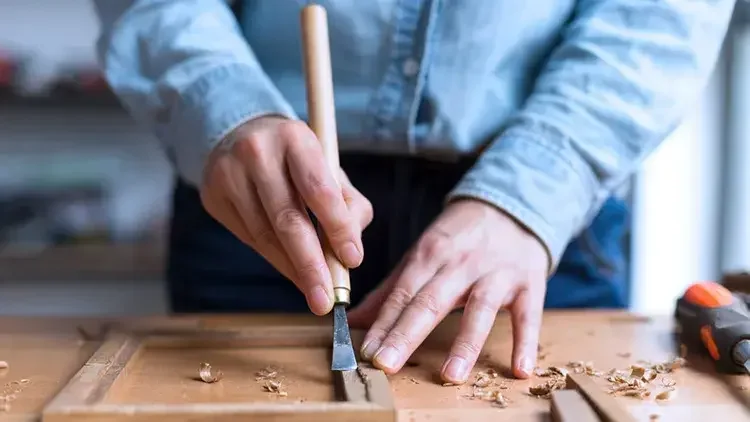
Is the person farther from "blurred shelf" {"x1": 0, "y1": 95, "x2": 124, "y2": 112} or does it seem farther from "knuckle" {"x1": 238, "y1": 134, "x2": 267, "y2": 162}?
"blurred shelf" {"x1": 0, "y1": 95, "x2": 124, "y2": 112}

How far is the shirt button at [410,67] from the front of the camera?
70 cm

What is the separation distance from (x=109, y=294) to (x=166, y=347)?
4.34ft

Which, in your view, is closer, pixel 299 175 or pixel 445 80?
pixel 299 175

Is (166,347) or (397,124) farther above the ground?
(397,124)

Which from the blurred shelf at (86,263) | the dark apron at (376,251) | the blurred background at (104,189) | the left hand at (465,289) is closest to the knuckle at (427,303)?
the left hand at (465,289)

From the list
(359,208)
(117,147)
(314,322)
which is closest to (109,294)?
(117,147)

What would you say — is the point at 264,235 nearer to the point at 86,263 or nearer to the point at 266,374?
the point at 266,374

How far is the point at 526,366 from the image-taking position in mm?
521

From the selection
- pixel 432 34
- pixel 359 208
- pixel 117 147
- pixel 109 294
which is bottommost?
pixel 109 294

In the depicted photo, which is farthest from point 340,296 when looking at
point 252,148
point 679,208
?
point 679,208

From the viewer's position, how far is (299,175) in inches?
20.6

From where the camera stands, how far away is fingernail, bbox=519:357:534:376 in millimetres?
517

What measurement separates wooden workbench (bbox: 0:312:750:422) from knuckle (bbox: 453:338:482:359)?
2cm

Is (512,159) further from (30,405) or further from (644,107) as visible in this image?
(30,405)
